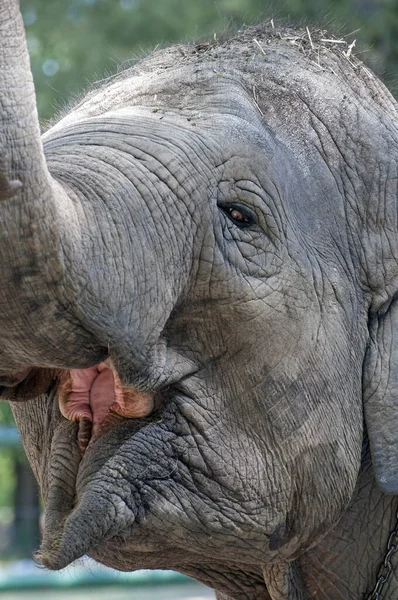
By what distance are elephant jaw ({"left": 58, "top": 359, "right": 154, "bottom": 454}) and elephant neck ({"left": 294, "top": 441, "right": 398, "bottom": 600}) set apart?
32.0 inches

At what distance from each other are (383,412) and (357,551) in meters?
0.46

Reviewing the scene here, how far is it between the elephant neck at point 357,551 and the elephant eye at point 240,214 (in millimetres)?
827

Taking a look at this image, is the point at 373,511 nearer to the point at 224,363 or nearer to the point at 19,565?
the point at 224,363

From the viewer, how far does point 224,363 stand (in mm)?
2834

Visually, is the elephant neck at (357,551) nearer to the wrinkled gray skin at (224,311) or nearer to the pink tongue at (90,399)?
the wrinkled gray skin at (224,311)

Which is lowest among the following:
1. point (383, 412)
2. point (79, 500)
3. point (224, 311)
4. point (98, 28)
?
point (79, 500)

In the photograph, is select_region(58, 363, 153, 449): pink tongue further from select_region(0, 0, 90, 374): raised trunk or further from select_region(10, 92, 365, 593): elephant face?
select_region(0, 0, 90, 374): raised trunk

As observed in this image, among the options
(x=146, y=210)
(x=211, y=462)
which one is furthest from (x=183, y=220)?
(x=211, y=462)

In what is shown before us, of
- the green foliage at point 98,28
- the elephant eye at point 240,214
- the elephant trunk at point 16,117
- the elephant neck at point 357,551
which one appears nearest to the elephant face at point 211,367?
the elephant eye at point 240,214

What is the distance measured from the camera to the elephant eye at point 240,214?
286 centimetres

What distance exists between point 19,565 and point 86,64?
5743 mm

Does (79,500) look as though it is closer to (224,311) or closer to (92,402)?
(92,402)

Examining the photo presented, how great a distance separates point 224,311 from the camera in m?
2.79

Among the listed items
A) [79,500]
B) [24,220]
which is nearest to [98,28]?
[79,500]
